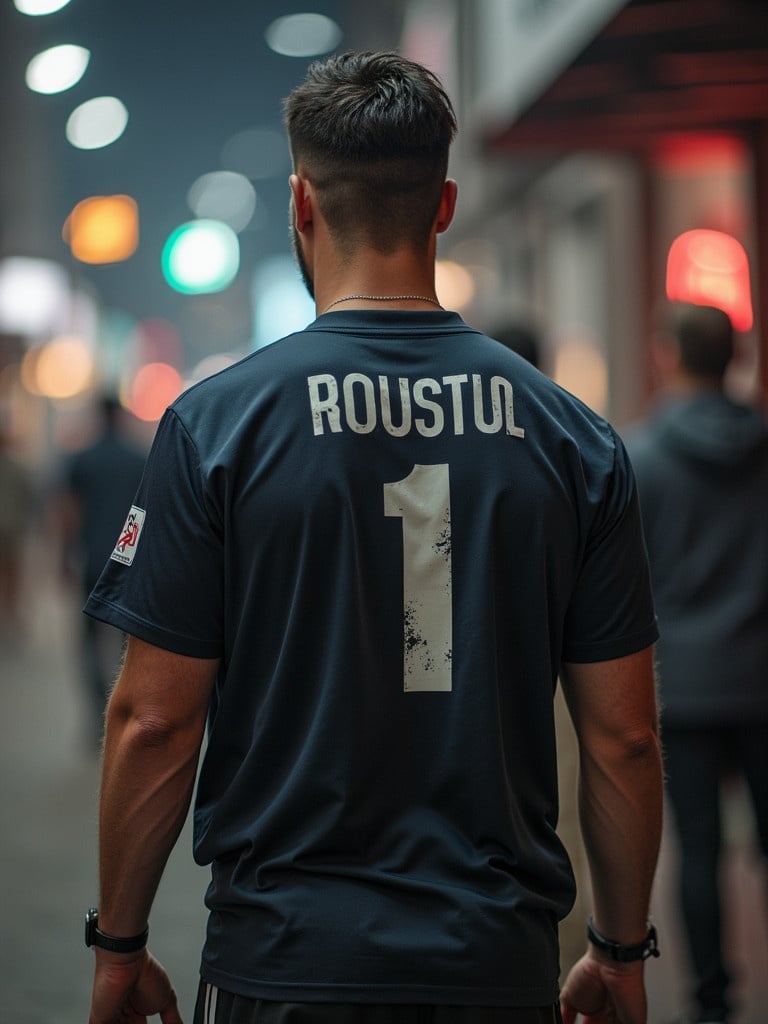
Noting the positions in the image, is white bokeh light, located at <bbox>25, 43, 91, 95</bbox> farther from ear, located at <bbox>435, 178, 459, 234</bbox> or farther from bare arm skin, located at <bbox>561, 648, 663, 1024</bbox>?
bare arm skin, located at <bbox>561, 648, 663, 1024</bbox>

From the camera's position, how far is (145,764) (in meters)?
2.27

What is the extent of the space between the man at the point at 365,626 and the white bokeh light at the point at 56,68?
1115cm

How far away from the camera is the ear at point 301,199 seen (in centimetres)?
235

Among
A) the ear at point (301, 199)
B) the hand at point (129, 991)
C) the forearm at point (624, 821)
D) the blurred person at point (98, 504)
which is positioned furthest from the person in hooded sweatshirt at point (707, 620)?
the blurred person at point (98, 504)

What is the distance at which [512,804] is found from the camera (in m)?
2.21

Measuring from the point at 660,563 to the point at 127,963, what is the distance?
2620 mm

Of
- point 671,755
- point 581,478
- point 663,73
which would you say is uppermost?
point 663,73

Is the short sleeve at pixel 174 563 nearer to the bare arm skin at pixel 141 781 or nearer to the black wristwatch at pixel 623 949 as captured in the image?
the bare arm skin at pixel 141 781

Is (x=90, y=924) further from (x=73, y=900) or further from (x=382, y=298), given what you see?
(x=73, y=900)

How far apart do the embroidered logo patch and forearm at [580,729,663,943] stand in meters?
0.80

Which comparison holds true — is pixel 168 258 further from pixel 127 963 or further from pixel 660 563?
pixel 127 963

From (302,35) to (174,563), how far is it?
24316 millimetres

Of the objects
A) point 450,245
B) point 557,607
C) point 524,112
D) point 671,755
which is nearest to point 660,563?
point 671,755

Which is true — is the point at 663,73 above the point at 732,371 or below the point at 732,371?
above
